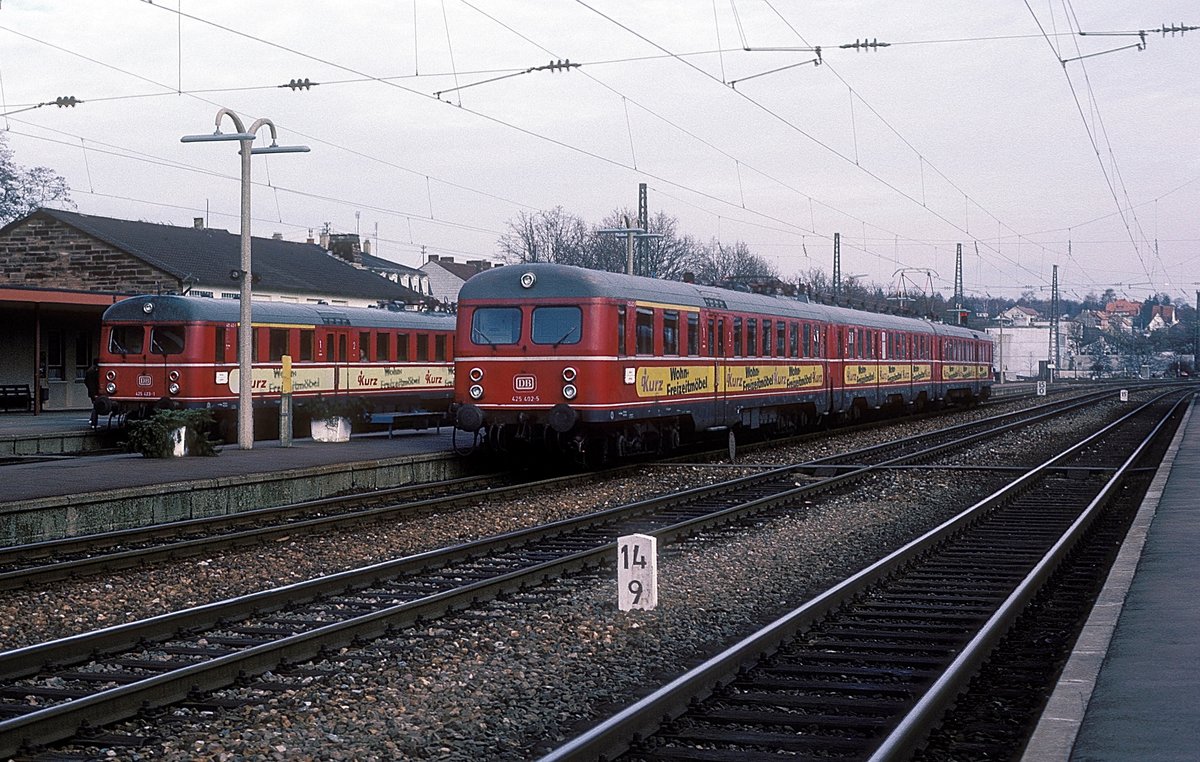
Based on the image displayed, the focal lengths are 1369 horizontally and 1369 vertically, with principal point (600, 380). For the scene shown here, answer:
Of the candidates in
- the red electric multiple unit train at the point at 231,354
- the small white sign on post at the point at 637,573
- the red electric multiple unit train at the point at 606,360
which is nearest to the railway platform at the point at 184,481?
the red electric multiple unit train at the point at 606,360

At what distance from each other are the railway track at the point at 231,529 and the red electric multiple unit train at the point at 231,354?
8.18 metres

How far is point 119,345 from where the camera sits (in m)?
26.4

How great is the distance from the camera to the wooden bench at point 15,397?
34.9m

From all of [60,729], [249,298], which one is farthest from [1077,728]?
[249,298]

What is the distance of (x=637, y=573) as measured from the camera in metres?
9.73

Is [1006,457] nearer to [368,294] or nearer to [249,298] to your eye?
[249,298]

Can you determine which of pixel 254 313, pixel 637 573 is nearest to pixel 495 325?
pixel 254 313

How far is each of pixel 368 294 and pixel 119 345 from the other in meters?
26.7

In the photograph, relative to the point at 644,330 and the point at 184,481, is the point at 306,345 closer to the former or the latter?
the point at 644,330

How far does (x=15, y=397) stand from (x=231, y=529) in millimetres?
23059

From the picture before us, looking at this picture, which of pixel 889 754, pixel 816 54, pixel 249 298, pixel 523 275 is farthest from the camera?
pixel 816 54

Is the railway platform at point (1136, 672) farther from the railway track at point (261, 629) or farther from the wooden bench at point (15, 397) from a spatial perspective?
the wooden bench at point (15, 397)

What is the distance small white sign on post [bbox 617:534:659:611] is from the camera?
9.71m

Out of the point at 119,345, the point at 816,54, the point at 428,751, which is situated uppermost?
the point at 816,54
